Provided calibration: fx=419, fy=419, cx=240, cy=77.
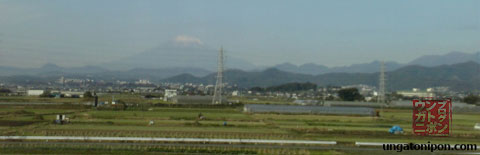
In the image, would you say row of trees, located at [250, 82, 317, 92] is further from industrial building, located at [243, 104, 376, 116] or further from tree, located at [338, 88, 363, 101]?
industrial building, located at [243, 104, 376, 116]

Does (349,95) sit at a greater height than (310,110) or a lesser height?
greater

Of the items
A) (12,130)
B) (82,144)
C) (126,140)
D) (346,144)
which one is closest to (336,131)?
(346,144)

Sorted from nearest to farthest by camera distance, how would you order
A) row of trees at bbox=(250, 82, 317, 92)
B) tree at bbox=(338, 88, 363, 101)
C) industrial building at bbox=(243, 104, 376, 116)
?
1. industrial building at bbox=(243, 104, 376, 116)
2. tree at bbox=(338, 88, 363, 101)
3. row of trees at bbox=(250, 82, 317, 92)

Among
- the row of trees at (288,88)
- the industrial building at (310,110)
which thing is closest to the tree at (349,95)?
the industrial building at (310,110)

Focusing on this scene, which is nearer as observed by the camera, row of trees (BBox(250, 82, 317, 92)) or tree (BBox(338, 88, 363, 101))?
tree (BBox(338, 88, 363, 101))

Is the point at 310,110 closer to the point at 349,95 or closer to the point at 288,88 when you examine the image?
the point at 349,95

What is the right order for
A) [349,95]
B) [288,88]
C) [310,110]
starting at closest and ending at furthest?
[310,110], [349,95], [288,88]

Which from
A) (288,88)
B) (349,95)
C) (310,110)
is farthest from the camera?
(288,88)

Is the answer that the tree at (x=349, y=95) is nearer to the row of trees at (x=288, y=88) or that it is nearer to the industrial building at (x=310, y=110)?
the industrial building at (x=310, y=110)

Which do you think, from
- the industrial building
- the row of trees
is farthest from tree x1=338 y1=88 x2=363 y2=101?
the row of trees

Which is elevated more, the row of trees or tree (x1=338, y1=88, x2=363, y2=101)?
the row of trees

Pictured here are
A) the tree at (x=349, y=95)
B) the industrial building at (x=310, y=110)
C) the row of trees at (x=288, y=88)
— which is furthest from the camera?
the row of trees at (x=288, y=88)

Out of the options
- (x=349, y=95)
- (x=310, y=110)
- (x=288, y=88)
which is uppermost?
(x=288, y=88)

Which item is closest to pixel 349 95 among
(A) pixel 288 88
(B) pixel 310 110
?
(B) pixel 310 110
